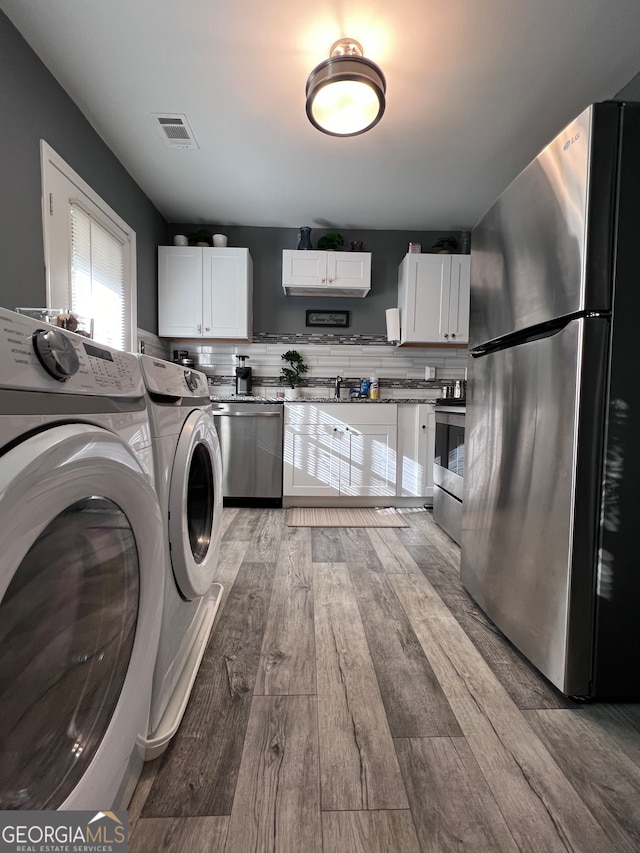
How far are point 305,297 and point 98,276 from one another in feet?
5.83

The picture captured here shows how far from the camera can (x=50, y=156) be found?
6.53ft

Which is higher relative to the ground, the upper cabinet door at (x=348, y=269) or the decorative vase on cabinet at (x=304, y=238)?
the decorative vase on cabinet at (x=304, y=238)

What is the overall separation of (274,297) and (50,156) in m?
2.04

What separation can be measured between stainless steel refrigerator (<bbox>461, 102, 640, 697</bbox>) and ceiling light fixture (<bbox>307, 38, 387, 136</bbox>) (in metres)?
0.95

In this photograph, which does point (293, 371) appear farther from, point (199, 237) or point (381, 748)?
point (381, 748)

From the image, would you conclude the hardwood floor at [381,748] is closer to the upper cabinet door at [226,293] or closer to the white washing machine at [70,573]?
the white washing machine at [70,573]

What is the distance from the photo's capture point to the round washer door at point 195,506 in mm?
1002

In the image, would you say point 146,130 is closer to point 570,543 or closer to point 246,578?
point 246,578

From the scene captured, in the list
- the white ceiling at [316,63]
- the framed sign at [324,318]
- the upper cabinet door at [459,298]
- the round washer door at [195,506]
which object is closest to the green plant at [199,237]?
the white ceiling at [316,63]

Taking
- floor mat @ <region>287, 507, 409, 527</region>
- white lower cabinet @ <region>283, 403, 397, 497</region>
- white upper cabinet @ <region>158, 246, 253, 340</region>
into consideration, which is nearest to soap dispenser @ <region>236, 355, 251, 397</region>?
white upper cabinet @ <region>158, 246, 253, 340</region>

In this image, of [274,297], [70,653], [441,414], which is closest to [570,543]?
[70,653]

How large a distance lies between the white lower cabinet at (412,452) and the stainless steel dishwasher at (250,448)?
944 millimetres

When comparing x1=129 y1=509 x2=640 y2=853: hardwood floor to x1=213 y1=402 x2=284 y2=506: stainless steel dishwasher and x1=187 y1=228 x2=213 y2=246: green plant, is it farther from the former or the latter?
x1=187 y1=228 x2=213 y2=246: green plant

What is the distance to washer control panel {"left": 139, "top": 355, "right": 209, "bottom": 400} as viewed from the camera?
906 millimetres
